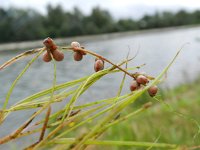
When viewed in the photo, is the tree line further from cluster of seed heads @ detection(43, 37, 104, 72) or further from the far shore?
cluster of seed heads @ detection(43, 37, 104, 72)

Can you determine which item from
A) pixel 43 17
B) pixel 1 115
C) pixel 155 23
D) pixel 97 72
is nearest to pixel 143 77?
pixel 97 72

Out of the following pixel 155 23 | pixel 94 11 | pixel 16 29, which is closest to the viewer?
pixel 16 29

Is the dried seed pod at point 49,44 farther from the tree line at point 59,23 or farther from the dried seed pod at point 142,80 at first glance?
the tree line at point 59,23

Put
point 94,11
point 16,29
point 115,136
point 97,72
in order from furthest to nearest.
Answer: point 94,11 → point 16,29 → point 115,136 → point 97,72

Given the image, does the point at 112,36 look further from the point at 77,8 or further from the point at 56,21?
the point at 56,21

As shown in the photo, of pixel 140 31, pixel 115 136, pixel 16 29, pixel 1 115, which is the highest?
pixel 1 115

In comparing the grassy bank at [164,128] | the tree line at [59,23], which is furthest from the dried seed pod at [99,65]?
the tree line at [59,23]

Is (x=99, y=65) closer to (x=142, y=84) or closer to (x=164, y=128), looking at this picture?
(x=142, y=84)

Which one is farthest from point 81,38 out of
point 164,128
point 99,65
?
point 99,65
